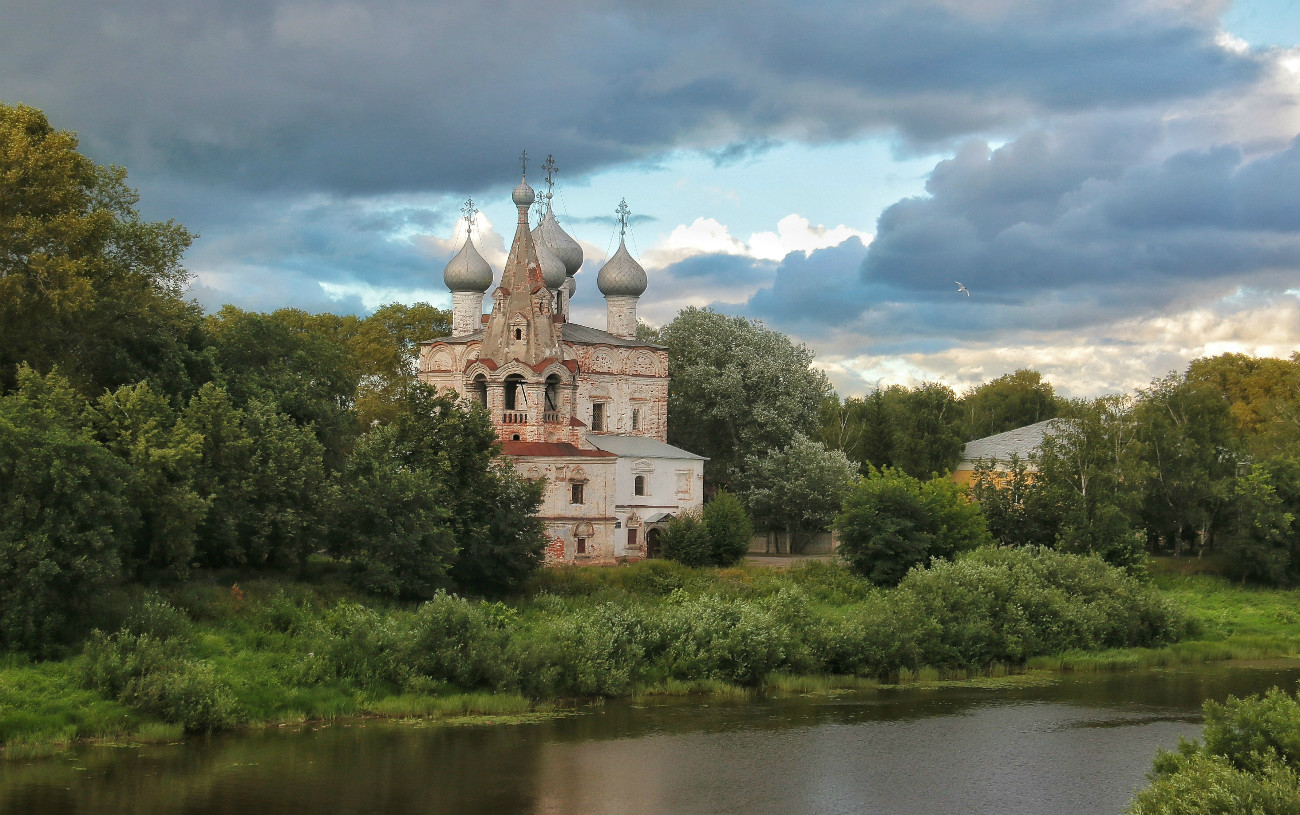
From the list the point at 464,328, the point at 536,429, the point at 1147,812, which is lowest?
the point at 1147,812

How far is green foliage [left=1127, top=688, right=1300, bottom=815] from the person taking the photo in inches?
539

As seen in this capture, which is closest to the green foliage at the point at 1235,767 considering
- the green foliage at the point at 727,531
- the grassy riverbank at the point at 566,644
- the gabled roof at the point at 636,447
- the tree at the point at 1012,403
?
the grassy riverbank at the point at 566,644

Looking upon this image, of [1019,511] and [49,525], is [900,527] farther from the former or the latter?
[49,525]

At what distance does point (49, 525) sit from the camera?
20469mm

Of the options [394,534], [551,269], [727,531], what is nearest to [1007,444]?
[727,531]

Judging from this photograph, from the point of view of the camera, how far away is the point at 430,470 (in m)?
27.8

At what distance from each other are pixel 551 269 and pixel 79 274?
65.5ft

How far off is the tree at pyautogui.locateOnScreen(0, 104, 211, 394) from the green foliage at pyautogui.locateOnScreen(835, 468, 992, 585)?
53.2 ft

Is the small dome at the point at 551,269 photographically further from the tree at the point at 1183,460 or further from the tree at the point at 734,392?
the tree at the point at 1183,460

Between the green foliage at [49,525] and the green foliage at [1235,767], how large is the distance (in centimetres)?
1558

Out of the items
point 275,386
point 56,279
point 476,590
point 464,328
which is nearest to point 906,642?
point 476,590

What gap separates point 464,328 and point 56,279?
21016mm

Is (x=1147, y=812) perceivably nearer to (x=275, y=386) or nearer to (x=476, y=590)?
(x=476, y=590)

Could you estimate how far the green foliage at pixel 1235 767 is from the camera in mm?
13680
